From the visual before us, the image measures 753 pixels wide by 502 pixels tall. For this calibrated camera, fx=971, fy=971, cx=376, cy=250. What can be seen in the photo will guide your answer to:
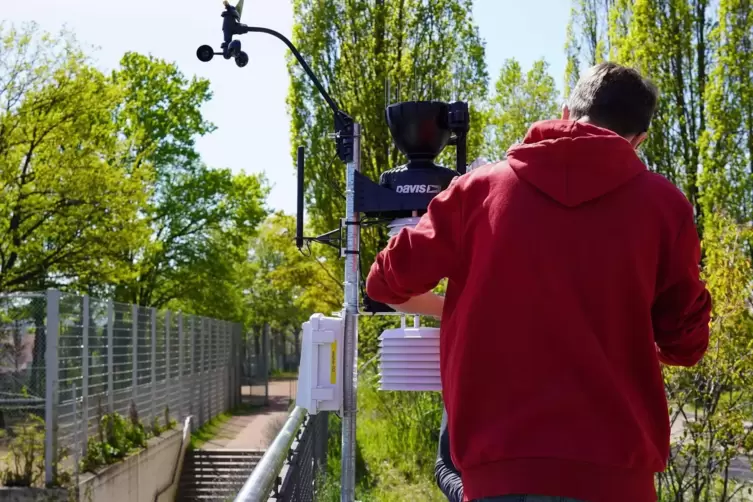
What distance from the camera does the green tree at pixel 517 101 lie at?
31266 mm

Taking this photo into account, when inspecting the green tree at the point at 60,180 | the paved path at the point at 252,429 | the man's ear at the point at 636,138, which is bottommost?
the paved path at the point at 252,429

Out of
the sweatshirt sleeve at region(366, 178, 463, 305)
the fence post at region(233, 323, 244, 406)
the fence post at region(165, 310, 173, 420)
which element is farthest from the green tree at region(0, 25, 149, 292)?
the sweatshirt sleeve at region(366, 178, 463, 305)

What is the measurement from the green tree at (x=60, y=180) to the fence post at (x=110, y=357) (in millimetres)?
4623

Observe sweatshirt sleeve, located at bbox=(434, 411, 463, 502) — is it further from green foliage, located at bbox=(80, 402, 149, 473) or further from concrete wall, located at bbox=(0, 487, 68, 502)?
green foliage, located at bbox=(80, 402, 149, 473)

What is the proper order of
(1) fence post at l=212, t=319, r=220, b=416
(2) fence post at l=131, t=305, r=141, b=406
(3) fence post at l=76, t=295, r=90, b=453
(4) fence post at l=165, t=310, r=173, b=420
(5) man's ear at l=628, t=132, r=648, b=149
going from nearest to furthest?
(5) man's ear at l=628, t=132, r=648, b=149 → (3) fence post at l=76, t=295, r=90, b=453 → (2) fence post at l=131, t=305, r=141, b=406 → (4) fence post at l=165, t=310, r=173, b=420 → (1) fence post at l=212, t=319, r=220, b=416

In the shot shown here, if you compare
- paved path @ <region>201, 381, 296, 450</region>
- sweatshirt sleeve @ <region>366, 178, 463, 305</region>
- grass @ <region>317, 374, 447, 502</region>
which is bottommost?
paved path @ <region>201, 381, 296, 450</region>

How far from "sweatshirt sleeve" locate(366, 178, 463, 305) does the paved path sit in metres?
18.0

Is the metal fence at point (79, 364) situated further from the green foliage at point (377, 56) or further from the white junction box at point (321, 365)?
the white junction box at point (321, 365)

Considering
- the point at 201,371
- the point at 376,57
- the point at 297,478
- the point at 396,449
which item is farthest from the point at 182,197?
the point at 297,478

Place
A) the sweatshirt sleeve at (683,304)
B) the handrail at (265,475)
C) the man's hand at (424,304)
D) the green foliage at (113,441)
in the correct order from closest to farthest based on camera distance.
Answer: the sweatshirt sleeve at (683,304) → the man's hand at (424,304) → the handrail at (265,475) → the green foliage at (113,441)

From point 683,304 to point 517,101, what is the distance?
31071 mm

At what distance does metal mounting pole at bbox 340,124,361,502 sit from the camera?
3.94 metres

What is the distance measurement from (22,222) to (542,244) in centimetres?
2268

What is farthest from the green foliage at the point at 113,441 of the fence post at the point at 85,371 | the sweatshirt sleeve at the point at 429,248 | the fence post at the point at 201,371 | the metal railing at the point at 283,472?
the sweatshirt sleeve at the point at 429,248
